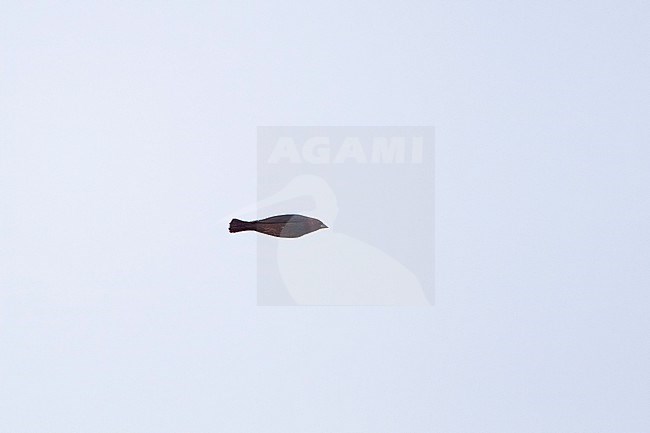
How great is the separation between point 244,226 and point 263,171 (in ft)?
0.97

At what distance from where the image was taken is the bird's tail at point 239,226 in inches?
70.1

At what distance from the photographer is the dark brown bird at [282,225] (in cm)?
179

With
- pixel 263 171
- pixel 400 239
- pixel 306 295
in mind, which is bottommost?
pixel 306 295

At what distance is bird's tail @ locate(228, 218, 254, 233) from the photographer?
1.78 m

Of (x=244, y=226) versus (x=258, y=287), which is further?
(x=258, y=287)

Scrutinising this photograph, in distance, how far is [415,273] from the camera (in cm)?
205

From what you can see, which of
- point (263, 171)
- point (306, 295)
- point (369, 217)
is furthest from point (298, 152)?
point (306, 295)

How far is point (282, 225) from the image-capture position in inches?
71.4

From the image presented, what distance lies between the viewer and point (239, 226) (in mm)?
1781

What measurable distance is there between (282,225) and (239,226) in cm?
10

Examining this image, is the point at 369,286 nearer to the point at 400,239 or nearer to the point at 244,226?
the point at 400,239

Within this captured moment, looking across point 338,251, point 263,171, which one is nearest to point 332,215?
point 338,251

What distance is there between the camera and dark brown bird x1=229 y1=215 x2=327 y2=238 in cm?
179

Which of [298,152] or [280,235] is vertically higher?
[298,152]
